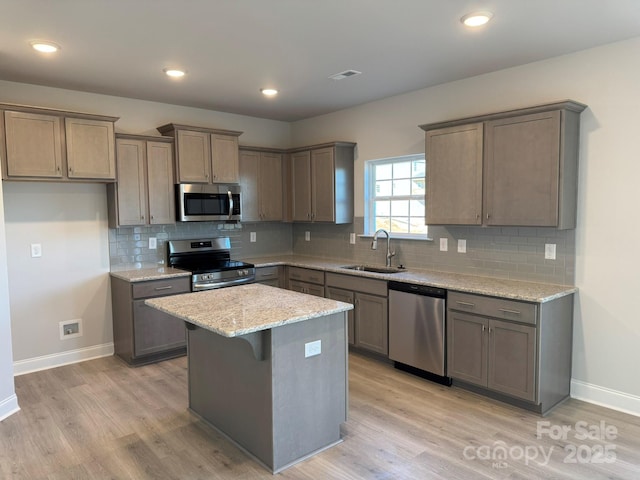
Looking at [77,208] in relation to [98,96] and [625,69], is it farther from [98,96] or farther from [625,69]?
[625,69]

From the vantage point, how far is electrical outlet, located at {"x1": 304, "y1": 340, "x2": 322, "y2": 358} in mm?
2594

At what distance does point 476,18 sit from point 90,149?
338 centimetres

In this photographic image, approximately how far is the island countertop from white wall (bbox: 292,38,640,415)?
199cm

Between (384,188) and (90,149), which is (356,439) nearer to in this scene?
(384,188)

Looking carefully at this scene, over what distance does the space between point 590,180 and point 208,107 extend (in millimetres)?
3921

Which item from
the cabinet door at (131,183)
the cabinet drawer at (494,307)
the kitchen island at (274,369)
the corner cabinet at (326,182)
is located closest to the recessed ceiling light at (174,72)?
the cabinet door at (131,183)

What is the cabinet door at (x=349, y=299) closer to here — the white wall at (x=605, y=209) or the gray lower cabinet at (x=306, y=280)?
the gray lower cabinet at (x=306, y=280)

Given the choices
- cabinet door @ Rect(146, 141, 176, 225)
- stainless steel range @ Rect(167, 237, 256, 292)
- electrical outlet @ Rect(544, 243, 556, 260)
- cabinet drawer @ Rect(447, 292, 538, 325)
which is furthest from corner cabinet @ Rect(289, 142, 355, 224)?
electrical outlet @ Rect(544, 243, 556, 260)

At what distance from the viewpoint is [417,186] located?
15.0ft

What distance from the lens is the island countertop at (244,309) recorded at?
2.29m

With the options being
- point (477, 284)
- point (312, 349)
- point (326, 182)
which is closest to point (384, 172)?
point (326, 182)

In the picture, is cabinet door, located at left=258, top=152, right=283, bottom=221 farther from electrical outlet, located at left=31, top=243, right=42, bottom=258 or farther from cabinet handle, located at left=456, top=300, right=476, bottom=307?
cabinet handle, located at left=456, top=300, right=476, bottom=307

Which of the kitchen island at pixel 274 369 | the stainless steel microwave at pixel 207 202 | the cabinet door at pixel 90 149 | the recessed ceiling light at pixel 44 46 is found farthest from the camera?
the stainless steel microwave at pixel 207 202

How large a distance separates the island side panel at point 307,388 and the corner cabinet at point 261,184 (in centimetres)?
290
